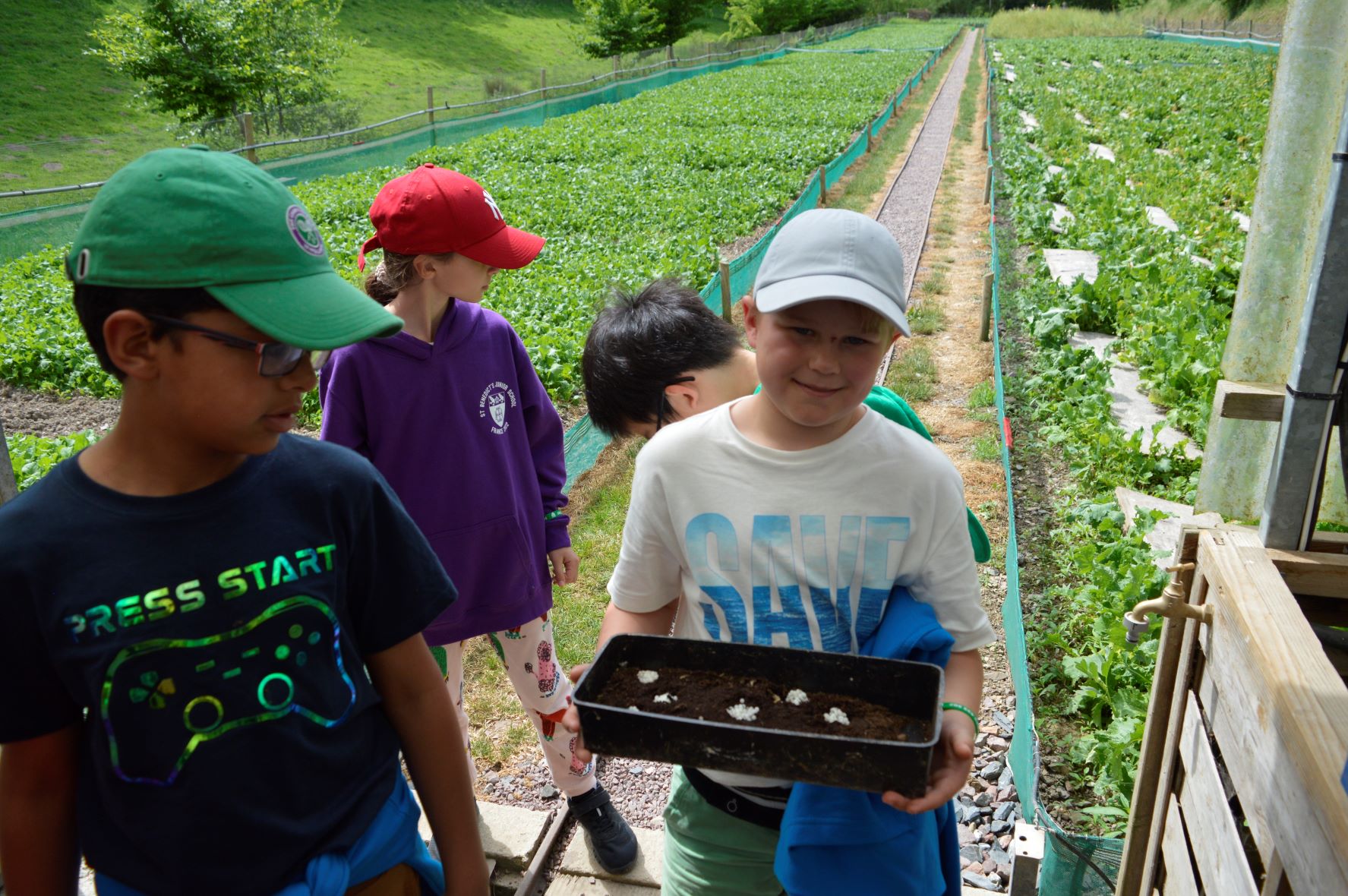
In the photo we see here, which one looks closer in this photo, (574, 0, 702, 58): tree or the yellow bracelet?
the yellow bracelet

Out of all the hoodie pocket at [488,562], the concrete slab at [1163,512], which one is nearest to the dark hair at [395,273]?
the hoodie pocket at [488,562]

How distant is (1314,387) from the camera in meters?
1.73

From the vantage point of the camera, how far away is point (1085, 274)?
397 inches

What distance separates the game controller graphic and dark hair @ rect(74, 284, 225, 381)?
0.45m

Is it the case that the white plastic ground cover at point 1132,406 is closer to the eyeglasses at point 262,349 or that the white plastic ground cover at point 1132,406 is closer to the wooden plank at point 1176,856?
the wooden plank at point 1176,856

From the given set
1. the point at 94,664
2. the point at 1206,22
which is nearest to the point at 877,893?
the point at 94,664

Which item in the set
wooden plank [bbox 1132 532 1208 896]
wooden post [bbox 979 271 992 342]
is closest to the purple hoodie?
wooden plank [bbox 1132 532 1208 896]

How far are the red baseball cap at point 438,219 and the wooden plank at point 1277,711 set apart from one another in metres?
1.99

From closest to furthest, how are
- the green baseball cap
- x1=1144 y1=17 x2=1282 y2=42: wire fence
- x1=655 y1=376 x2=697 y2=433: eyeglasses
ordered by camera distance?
the green baseball cap, x1=655 y1=376 x2=697 y2=433: eyeglasses, x1=1144 y1=17 x2=1282 y2=42: wire fence

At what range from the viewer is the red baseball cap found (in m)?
2.71

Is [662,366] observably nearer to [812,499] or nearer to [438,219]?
[438,219]

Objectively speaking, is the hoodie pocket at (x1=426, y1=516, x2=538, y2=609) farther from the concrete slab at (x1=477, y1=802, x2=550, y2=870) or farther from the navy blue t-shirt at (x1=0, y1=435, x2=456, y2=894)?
the navy blue t-shirt at (x1=0, y1=435, x2=456, y2=894)

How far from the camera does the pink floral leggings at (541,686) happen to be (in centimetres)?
306

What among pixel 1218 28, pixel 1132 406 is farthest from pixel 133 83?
pixel 1218 28
